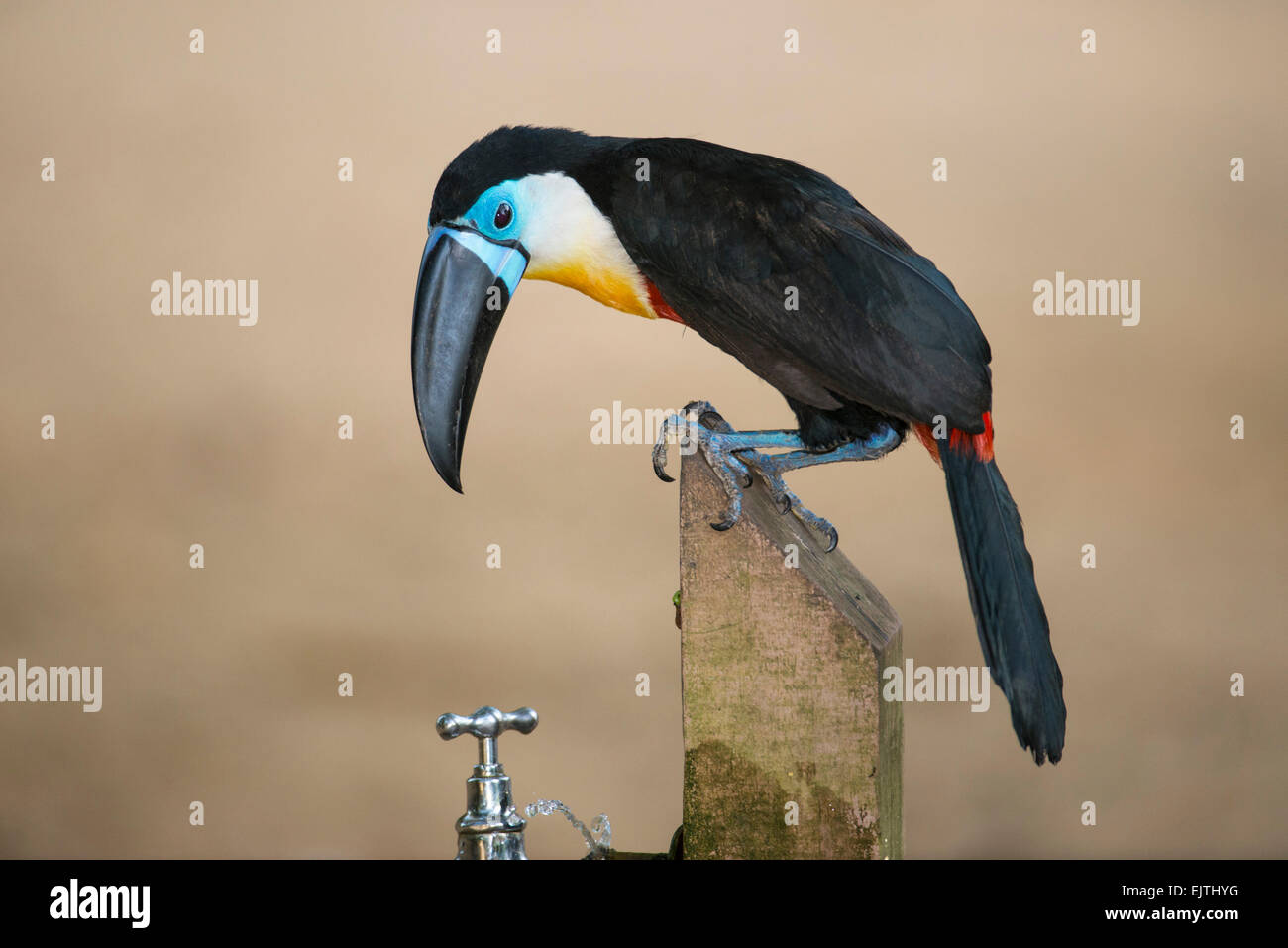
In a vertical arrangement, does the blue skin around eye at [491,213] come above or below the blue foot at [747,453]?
above

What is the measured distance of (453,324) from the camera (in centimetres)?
175

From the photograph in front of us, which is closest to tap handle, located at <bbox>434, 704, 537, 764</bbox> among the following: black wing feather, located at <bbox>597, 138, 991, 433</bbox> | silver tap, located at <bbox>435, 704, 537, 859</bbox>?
silver tap, located at <bbox>435, 704, 537, 859</bbox>

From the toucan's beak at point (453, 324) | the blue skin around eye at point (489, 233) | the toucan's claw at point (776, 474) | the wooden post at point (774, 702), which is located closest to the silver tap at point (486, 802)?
the wooden post at point (774, 702)

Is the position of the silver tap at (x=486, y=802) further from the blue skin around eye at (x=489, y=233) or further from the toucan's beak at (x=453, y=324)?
the blue skin around eye at (x=489, y=233)

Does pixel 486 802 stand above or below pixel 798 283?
below

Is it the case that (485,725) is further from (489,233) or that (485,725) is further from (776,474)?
(489,233)

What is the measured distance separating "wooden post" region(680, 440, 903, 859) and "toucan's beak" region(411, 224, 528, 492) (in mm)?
348

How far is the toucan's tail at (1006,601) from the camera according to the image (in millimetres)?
1616

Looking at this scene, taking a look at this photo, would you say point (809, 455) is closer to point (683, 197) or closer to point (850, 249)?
point (850, 249)

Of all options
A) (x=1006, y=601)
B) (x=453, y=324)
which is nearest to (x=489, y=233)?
(x=453, y=324)

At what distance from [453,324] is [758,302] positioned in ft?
1.39

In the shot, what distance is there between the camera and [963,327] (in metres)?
1.78

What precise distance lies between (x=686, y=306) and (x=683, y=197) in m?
0.15
